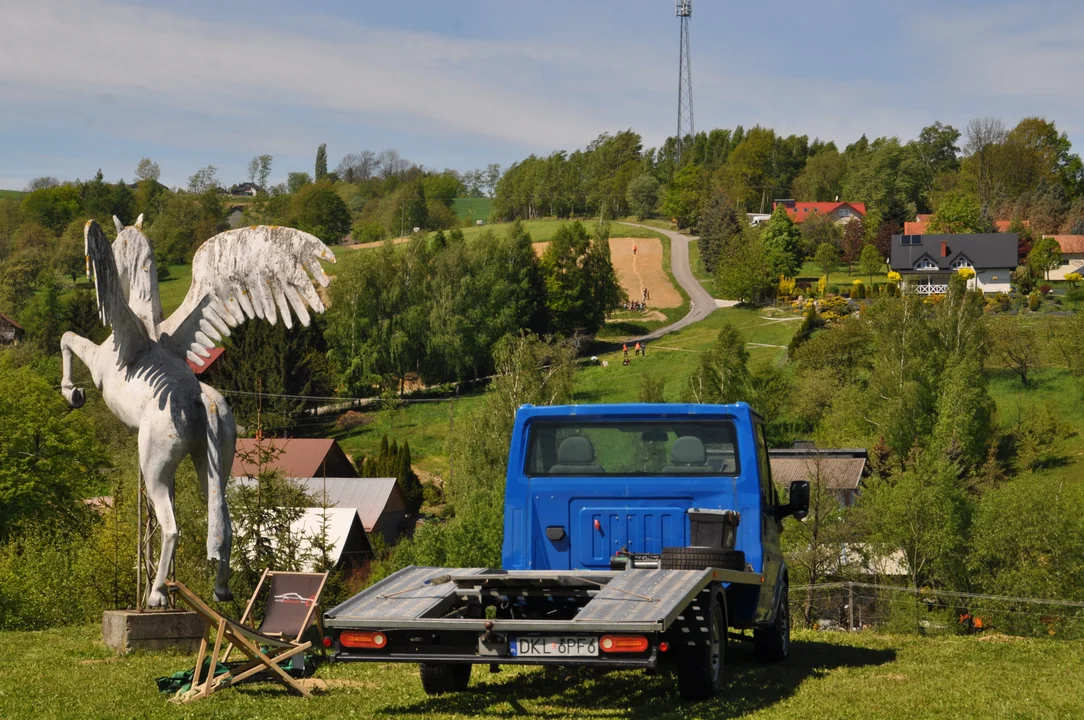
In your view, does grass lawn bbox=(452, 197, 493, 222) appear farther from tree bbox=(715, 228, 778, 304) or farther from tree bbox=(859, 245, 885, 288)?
tree bbox=(715, 228, 778, 304)

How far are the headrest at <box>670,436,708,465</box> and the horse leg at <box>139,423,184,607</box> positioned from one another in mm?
4537

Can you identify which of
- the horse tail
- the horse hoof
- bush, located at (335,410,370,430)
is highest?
the horse hoof

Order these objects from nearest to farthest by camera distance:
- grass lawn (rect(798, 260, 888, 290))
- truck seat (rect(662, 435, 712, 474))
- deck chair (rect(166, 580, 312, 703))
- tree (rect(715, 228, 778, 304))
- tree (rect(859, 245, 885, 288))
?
deck chair (rect(166, 580, 312, 703))
truck seat (rect(662, 435, 712, 474))
tree (rect(715, 228, 778, 304))
grass lawn (rect(798, 260, 888, 290))
tree (rect(859, 245, 885, 288))

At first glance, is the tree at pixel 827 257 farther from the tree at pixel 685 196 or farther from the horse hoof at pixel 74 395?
the horse hoof at pixel 74 395

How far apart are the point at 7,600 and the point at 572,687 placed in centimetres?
1933

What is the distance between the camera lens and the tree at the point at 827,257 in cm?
10569

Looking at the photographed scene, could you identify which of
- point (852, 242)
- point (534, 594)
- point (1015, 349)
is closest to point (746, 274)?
point (852, 242)

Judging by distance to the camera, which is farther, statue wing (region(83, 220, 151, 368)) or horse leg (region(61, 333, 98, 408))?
horse leg (region(61, 333, 98, 408))

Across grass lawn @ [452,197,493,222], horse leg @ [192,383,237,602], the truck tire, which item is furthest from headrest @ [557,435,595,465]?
grass lawn @ [452,197,493,222]

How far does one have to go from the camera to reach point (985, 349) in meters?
64.2

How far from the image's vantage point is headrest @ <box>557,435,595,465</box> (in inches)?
444

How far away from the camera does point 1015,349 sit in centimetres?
6612

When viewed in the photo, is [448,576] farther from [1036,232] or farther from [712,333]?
[1036,232]

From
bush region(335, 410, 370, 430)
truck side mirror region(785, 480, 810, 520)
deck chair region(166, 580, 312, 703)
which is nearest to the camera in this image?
deck chair region(166, 580, 312, 703)
